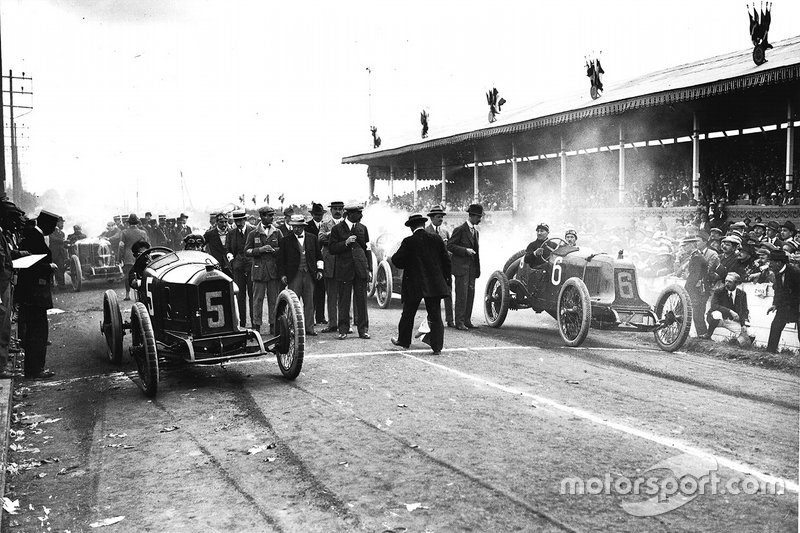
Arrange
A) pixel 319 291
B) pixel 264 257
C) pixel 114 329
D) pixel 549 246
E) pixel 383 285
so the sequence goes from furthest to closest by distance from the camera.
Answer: pixel 383 285
pixel 319 291
pixel 549 246
pixel 264 257
pixel 114 329

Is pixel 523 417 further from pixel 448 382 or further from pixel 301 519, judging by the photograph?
Result: pixel 301 519

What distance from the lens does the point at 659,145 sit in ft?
98.4

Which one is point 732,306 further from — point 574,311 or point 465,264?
point 465,264

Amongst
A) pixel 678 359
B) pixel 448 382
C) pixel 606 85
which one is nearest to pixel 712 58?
pixel 606 85

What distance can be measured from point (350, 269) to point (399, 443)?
5670 mm

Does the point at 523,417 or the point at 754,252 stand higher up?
the point at 754,252

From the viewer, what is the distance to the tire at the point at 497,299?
1175 cm

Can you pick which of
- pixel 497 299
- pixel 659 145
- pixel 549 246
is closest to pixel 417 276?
pixel 497 299

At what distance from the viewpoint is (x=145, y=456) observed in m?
5.34

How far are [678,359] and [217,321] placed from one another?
5910 mm

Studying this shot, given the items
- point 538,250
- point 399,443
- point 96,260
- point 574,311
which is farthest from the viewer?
point 96,260

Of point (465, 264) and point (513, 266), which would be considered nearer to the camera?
point (465, 264)

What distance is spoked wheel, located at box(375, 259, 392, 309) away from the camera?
14.9 meters

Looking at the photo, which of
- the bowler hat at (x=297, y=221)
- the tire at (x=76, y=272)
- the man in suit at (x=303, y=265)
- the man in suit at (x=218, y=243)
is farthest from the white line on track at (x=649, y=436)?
the tire at (x=76, y=272)
